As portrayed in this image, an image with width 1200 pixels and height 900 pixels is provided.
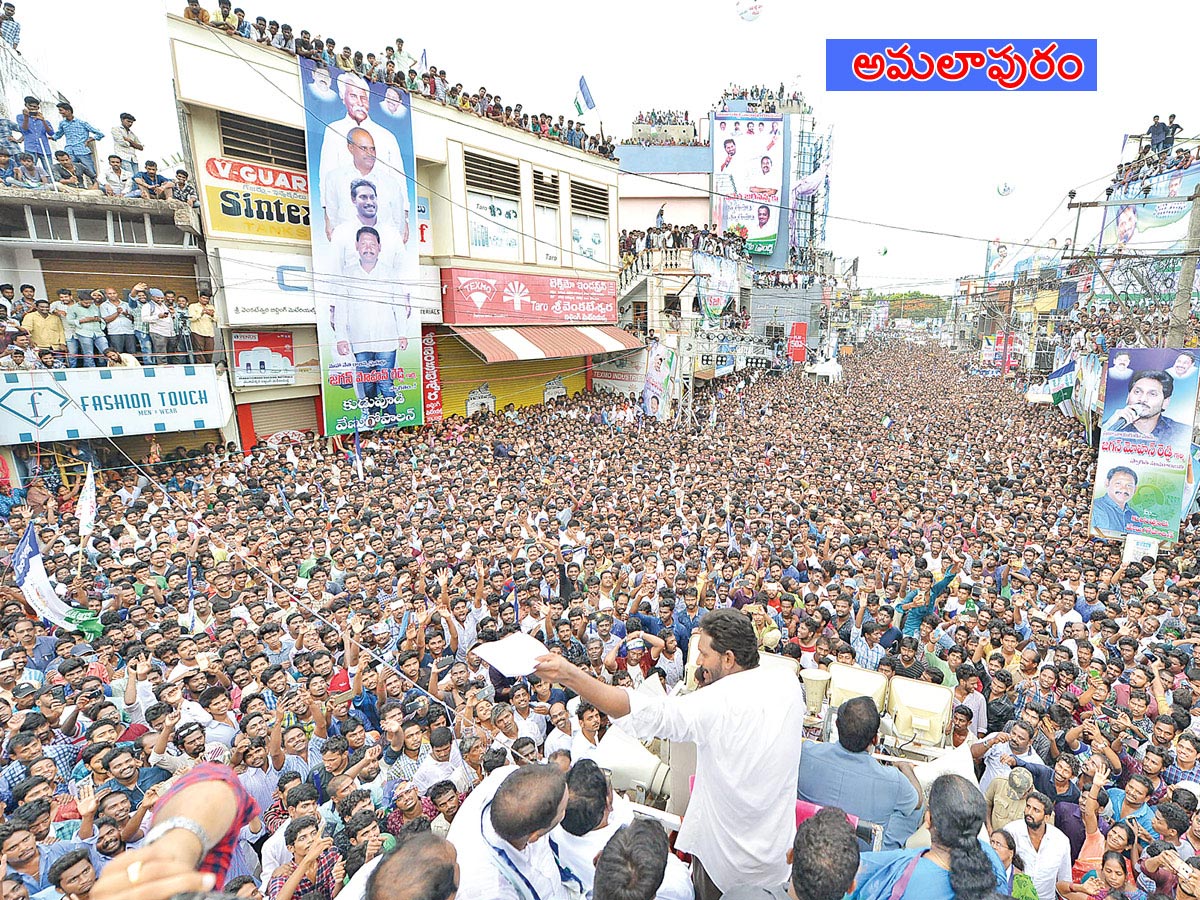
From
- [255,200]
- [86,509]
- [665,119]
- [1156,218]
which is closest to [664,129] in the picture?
[665,119]

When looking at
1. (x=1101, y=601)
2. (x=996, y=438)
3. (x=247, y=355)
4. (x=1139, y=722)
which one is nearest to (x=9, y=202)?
(x=247, y=355)

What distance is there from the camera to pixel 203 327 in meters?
11.5

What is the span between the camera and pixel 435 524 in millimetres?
8867

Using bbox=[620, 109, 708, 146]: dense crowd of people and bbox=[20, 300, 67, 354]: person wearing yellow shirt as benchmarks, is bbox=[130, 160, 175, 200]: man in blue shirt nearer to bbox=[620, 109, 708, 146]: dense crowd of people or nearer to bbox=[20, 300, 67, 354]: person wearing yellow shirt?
bbox=[20, 300, 67, 354]: person wearing yellow shirt

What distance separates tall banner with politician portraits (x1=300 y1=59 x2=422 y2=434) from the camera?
12930 mm

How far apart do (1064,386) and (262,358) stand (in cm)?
2097

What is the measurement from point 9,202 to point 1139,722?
1616 centimetres

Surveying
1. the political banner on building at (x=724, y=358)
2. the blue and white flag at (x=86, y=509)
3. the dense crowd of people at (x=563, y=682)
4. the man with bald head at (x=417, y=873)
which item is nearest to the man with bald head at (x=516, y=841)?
the dense crowd of people at (x=563, y=682)

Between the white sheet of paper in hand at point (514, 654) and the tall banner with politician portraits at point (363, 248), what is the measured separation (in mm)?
12911

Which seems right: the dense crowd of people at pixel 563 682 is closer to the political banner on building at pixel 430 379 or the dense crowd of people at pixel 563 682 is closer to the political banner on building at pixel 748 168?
the political banner on building at pixel 430 379

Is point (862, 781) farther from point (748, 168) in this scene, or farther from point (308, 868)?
point (748, 168)

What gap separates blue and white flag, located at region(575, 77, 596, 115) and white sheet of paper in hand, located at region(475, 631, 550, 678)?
21.5 m

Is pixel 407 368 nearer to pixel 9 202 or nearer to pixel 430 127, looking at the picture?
pixel 430 127

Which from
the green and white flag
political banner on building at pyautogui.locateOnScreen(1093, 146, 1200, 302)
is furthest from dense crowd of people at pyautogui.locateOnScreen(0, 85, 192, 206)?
political banner on building at pyautogui.locateOnScreen(1093, 146, 1200, 302)
